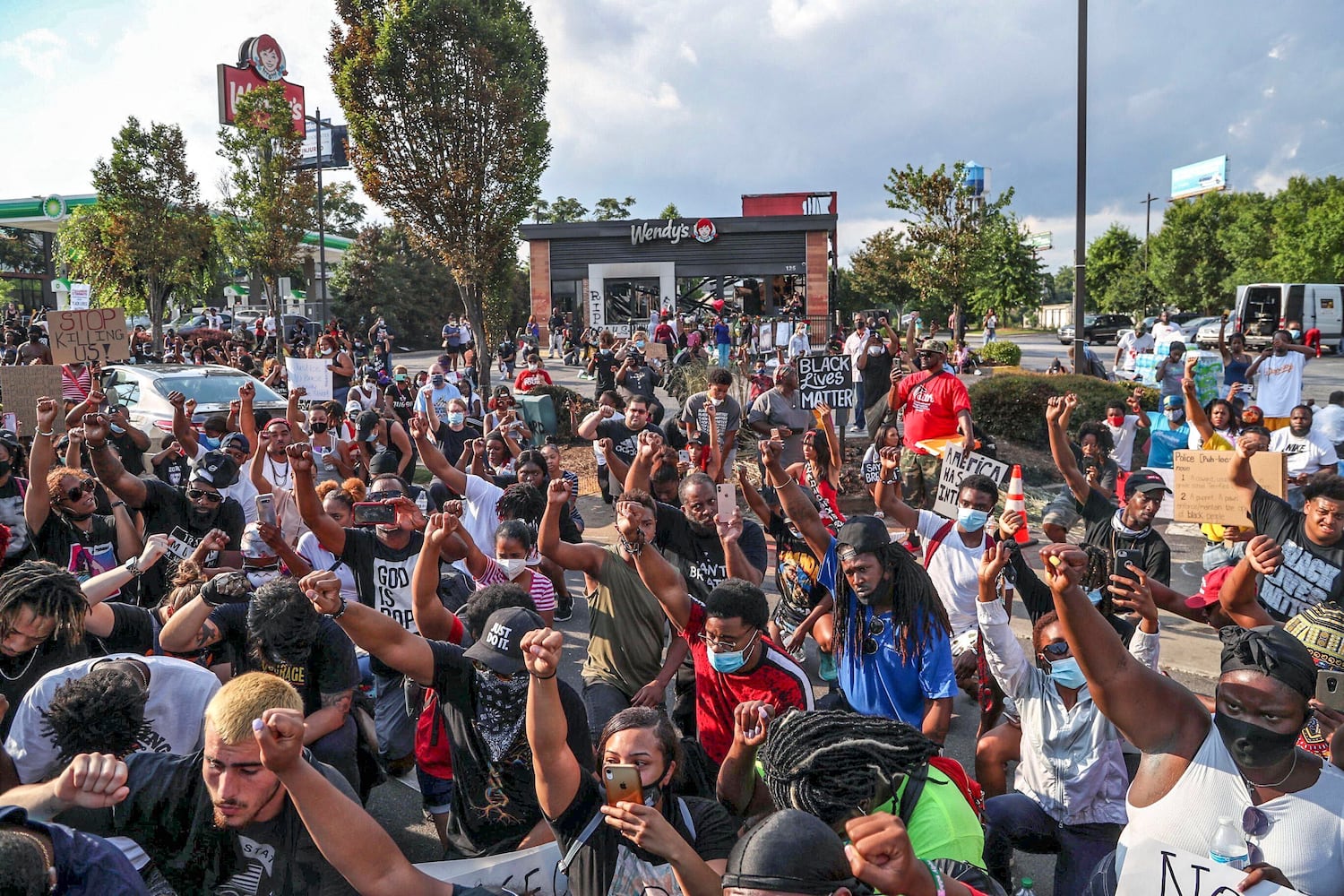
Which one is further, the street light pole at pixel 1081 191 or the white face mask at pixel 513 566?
the street light pole at pixel 1081 191

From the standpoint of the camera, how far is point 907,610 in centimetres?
424

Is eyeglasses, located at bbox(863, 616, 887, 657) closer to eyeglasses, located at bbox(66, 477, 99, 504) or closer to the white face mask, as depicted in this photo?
the white face mask

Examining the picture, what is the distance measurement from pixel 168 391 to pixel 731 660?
491 inches

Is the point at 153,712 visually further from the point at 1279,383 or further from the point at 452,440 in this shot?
the point at 1279,383

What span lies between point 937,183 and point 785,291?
14.9m

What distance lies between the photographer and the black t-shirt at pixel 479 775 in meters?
3.71

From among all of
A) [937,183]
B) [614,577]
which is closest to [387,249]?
[937,183]

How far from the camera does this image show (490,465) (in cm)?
912

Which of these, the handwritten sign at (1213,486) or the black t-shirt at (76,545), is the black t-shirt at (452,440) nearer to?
the black t-shirt at (76,545)

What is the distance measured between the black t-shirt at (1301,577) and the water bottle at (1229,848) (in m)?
2.61

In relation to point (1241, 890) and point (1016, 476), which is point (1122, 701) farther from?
point (1016, 476)

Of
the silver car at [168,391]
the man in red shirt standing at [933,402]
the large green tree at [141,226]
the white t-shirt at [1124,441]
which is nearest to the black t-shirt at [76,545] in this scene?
the man in red shirt standing at [933,402]

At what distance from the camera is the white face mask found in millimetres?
5328

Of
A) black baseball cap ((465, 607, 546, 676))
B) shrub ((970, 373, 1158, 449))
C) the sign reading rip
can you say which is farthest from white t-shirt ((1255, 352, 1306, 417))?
black baseball cap ((465, 607, 546, 676))
